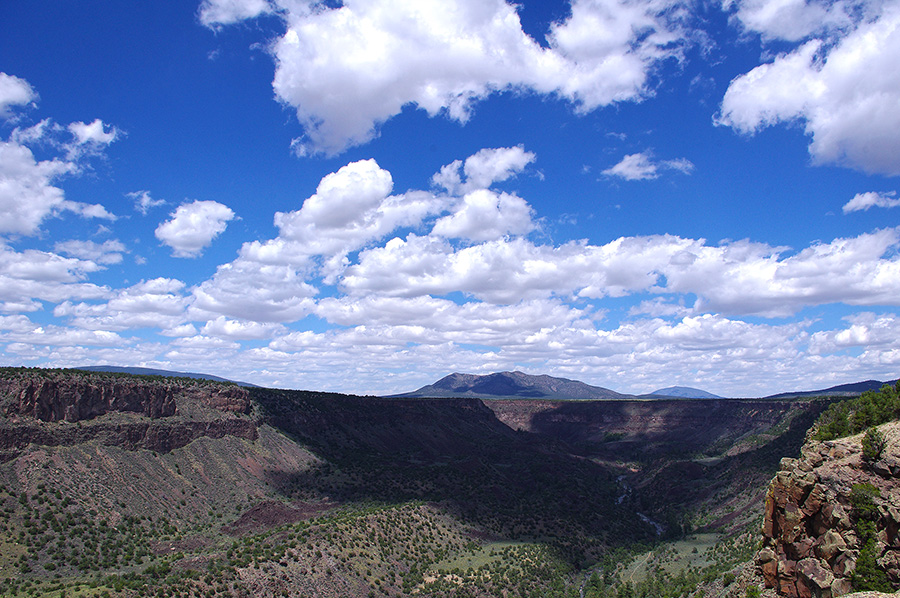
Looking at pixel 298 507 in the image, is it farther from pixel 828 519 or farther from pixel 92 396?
pixel 828 519

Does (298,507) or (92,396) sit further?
(298,507)

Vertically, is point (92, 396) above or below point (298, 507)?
above

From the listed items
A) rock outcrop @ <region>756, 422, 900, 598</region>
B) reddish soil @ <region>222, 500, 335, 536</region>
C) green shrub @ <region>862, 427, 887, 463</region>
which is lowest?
reddish soil @ <region>222, 500, 335, 536</region>

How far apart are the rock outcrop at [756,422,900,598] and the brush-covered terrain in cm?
2797

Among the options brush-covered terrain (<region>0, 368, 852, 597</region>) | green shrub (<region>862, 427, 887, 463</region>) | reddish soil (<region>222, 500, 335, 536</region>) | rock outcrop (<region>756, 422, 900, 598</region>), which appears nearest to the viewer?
rock outcrop (<region>756, 422, 900, 598</region>)

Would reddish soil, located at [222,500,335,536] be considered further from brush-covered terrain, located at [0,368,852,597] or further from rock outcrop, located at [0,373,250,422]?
rock outcrop, located at [0,373,250,422]

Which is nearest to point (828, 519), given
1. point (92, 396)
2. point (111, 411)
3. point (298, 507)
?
point (298, 507)

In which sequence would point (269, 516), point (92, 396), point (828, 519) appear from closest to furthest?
point (828, 519) < point (269, 516) < point (92, 396)

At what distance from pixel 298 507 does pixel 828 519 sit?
3013 inches

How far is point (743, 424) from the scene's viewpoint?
176 m

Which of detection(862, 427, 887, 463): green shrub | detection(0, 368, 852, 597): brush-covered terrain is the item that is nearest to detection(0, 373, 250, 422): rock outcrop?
detection(0, 368, 852, 597): brush-covered terrain

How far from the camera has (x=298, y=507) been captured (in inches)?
3351

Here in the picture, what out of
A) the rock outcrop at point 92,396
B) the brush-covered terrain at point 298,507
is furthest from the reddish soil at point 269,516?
the rock outcrop at point 92,396

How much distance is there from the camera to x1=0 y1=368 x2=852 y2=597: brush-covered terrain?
2219 inches
